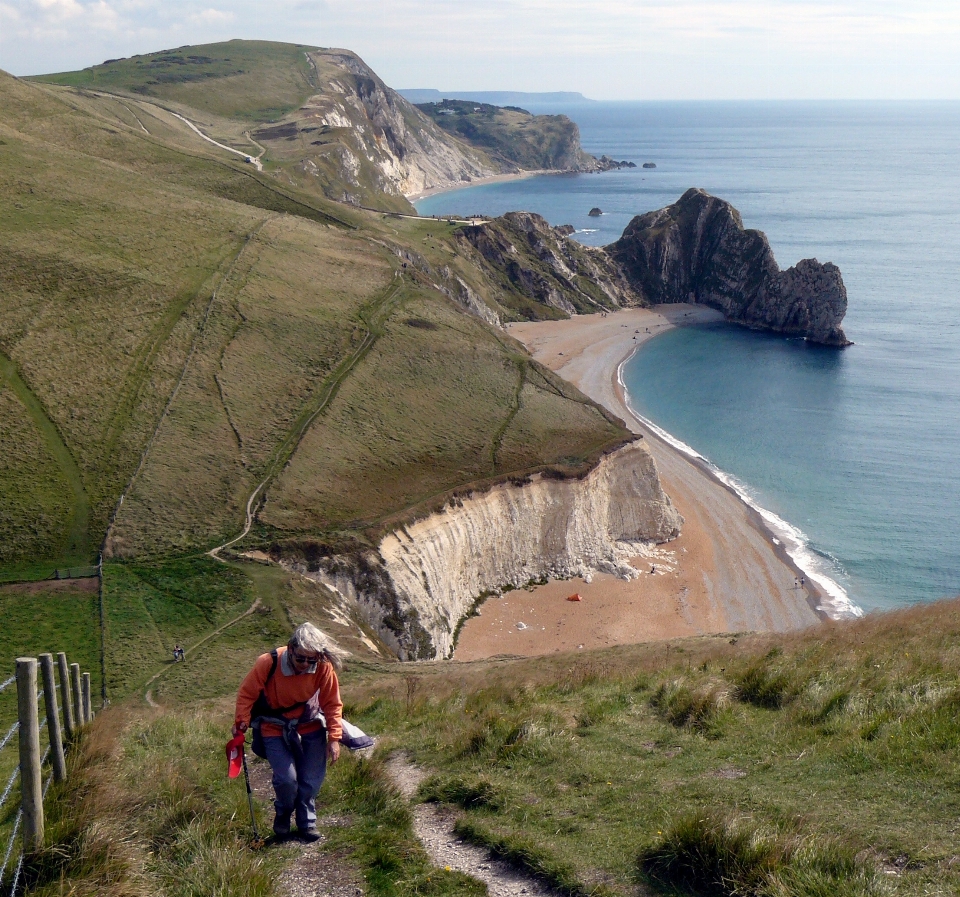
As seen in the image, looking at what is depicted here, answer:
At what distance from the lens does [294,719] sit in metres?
10.8

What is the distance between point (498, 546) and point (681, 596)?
12832 mm

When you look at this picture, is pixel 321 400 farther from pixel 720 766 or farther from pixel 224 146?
pixel 224 146

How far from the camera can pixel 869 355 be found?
112438mm

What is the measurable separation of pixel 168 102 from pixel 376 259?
138 metres

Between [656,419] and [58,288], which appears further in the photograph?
[656,419]

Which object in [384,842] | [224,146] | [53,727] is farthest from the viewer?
[224,146]

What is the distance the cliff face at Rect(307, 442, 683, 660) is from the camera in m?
44.1

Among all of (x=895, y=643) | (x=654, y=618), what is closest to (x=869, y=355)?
(x=654, y=618)

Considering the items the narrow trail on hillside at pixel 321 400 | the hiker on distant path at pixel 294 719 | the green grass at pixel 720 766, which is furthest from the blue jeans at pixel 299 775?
the narrow trail on hillside at pixel 321 400

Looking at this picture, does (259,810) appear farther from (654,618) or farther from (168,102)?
(168,102)

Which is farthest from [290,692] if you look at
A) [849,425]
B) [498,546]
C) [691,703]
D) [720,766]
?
→ [849,425]

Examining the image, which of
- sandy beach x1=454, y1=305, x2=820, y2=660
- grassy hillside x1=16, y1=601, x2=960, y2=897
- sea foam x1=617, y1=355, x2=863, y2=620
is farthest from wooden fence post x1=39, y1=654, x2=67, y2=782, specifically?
sea foam x1=617, y1=355, x2=863, y2=620

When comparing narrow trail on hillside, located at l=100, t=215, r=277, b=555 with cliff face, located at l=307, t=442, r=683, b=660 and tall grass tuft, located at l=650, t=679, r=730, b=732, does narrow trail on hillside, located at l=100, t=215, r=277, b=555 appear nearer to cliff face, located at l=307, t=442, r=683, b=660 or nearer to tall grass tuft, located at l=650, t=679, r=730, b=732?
cliff face, located at l=307, t=442, r=683, b=660

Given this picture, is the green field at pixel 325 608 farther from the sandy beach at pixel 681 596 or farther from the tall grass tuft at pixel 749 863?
the sandy beach at pixel 681 596
